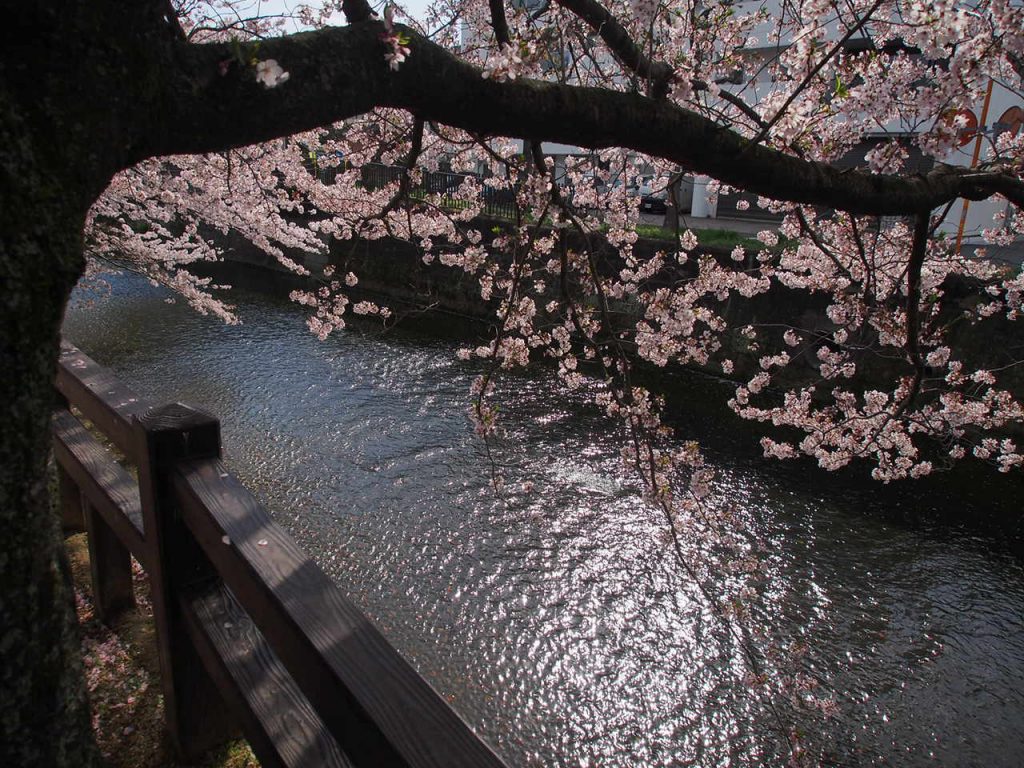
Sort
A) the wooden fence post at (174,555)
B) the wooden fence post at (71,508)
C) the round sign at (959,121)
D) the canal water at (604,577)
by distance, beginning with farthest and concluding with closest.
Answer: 1. the canal water at (604,577)
2. the wooden fence post at (71,508)
3. the round sign at (959,121)
4. the wooden fence post at (174,555)

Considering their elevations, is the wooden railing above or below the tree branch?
below

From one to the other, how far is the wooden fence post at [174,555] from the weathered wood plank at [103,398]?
0.48 ft

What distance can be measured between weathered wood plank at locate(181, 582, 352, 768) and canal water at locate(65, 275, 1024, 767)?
199cm

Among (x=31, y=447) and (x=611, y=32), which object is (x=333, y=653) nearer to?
(x=31, y=447)

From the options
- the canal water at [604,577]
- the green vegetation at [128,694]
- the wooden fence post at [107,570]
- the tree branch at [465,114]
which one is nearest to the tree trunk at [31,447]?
the tree branch at [465,114]

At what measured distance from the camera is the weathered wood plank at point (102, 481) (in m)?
2.33

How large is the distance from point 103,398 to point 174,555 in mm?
738

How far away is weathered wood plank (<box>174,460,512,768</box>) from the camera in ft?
3.06

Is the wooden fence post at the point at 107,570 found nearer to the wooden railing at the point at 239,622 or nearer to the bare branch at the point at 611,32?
the wooden railing at the point at 239,622

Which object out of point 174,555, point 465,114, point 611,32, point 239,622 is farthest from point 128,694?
point 611,32

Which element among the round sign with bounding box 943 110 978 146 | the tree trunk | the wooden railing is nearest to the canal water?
the wooden railing

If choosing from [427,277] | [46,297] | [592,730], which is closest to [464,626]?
[592,730]

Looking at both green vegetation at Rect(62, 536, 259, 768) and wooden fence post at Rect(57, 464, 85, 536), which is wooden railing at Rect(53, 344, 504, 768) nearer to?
green vegetation at Rect(62, 536, 259, 768)

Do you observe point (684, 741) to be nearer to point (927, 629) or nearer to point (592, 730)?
point (592, 730)
